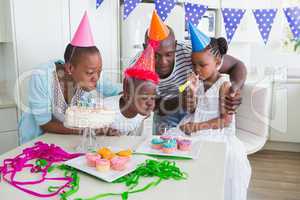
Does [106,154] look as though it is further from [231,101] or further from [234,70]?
[234,70]

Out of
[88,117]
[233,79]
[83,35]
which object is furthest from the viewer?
[233,79]

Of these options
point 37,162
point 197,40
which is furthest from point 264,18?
point 37,162

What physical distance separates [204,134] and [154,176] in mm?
678

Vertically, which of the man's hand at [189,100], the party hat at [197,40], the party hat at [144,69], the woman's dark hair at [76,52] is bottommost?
the man's hand at [189,100]

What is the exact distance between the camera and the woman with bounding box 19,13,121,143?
1480mm

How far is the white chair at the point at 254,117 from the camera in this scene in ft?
6.96

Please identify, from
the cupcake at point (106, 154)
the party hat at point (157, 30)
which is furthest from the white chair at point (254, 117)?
the cupcake at point (106, 154)

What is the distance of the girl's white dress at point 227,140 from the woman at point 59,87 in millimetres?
A: 555

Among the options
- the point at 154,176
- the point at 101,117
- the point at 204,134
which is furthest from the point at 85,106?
the point at 204,134

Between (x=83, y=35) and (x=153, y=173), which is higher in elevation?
(x=83, y=35)

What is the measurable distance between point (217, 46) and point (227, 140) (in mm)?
480

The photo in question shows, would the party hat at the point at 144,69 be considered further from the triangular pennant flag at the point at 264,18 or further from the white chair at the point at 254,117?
the white chair at the point at 254,117

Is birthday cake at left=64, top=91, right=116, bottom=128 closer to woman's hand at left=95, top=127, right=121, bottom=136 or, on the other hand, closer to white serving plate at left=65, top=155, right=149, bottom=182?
white serving plate at left=65, top=155, right=149, bottom=182

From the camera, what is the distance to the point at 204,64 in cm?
159
